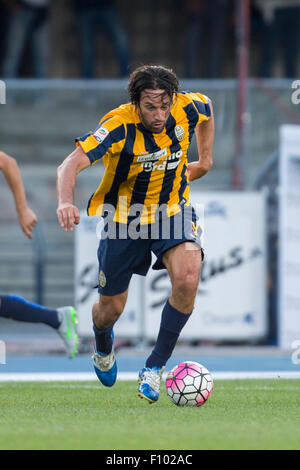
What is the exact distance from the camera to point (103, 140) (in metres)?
5.59

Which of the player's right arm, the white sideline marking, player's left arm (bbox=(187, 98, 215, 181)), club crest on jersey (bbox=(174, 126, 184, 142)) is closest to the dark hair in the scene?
club crest on jersey (bbox=(174, 126, 184, 142))

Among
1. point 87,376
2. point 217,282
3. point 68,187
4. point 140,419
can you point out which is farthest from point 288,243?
point 140,419

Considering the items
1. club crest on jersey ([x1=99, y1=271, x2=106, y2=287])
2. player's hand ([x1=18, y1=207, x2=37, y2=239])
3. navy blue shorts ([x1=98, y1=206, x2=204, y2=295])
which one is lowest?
club crest on jersey ([x1=99, y1=271, x2=106, y2=287])

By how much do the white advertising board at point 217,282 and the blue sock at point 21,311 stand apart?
127 inches

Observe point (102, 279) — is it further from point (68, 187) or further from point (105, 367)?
point (68, 187)

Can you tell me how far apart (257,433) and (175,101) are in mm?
2212

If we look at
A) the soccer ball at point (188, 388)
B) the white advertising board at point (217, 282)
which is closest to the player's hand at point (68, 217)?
the soccer ball at point (188, 388)

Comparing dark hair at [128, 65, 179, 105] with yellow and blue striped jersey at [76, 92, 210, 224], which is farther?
yellow and blue striped jersey at [76, 92, 210, 224]

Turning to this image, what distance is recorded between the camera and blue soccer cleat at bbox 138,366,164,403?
570 centimetres

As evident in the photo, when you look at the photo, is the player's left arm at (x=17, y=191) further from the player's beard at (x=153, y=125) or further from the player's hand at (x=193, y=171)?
the player's beard at (x=153, y=125)

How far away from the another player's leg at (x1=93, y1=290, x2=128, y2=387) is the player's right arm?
3.37 ft

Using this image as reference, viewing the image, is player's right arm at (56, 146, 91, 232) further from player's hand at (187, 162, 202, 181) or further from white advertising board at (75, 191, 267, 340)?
white advertising board at (75, 191, 267, 340)
